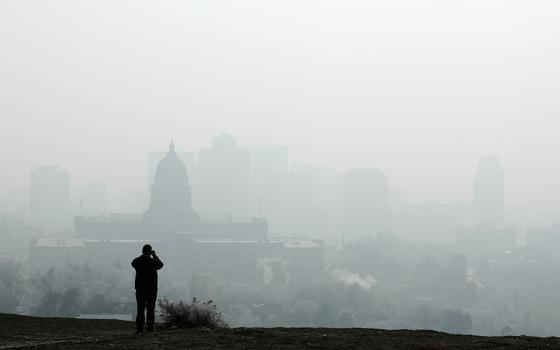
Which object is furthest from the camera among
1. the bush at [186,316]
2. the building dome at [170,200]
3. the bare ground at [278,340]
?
the building dome at [170,200]

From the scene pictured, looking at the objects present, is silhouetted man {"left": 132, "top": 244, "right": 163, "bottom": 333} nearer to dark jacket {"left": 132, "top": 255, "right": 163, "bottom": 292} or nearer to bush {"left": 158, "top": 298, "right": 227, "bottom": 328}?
dark jacket {"left": 132, "top": 255, "right": 163, "bottom": 292}

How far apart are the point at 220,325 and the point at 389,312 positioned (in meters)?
58.6

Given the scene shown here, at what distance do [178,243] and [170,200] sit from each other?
2598cm

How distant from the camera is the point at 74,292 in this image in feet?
185

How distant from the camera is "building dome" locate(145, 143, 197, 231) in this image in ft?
477

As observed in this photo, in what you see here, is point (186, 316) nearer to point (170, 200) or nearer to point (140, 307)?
point (140, 307)

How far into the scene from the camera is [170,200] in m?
150

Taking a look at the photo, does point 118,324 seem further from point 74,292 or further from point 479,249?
point 479,249

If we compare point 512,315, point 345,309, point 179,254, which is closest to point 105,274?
point 345,309

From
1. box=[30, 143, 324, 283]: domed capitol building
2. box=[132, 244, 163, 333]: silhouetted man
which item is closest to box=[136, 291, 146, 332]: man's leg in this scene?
box=[132, 244, 163, 333]: silhouetted man

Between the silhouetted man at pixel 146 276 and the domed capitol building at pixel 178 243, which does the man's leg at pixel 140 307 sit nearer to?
the silhouetted man at pixel 146 276

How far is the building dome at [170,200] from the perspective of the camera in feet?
477

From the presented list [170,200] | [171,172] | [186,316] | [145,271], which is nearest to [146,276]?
[145,271]

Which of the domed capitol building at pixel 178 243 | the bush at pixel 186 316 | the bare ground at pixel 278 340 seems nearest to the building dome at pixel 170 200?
the domed capitol building at pixel 178 243
